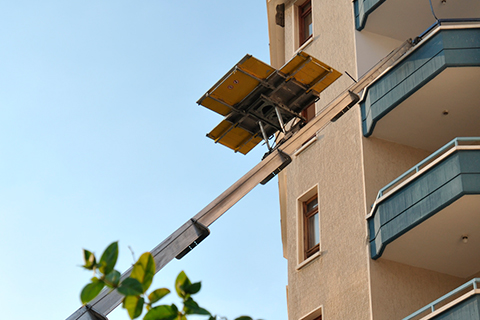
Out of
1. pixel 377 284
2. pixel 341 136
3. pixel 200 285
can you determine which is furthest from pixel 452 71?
pixel 200 285

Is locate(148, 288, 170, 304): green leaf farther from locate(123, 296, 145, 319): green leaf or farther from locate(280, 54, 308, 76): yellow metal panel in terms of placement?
locate(280, 54, 308, 76): yellow metal panel

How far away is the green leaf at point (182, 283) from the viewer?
12.8 feet

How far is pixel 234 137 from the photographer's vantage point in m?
14.3

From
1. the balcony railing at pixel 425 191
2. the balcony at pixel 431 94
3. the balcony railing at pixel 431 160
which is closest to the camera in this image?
the balcony railing at pixel 425 191

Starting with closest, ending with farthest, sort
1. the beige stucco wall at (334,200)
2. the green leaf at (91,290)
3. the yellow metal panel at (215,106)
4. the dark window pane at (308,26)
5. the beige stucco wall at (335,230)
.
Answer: the green leaf at (91,290) → the yellow metal panel at (215,106) → the beige stucco wall at (335,230) → the beige stucco wall at (334,200) → the dark window pane at (308,26)

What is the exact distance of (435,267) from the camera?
612 inches

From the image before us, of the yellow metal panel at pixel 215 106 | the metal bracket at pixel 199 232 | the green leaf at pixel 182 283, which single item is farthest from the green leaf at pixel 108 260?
the yellow metal panel at pixel 215 106

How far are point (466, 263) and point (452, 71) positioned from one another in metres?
4.08

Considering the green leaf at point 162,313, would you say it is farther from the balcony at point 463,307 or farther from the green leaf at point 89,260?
the balcony at point 463,307

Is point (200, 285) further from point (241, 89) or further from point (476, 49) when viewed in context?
point (476, 49)

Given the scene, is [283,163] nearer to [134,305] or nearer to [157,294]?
[157,294]

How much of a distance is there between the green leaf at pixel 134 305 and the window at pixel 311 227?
1404 centimetres

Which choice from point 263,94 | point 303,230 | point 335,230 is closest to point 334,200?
point 335,230

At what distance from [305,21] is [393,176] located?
23.1 feet
